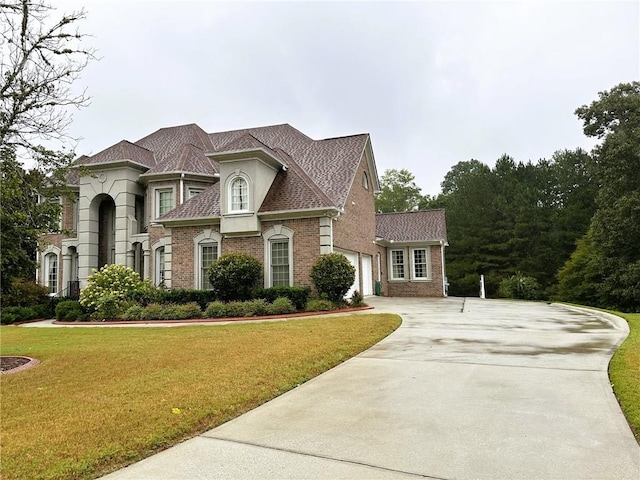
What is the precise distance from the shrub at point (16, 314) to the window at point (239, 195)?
936 cm

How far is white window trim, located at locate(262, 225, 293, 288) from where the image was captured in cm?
1758

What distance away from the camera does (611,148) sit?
2575cm

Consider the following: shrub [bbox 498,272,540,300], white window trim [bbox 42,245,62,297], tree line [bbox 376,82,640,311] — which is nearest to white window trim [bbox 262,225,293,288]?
white window trim [bbox 42,245,62,297]

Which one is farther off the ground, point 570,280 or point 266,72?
point 266,72

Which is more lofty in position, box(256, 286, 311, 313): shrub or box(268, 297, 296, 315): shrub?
box(256, 286, 311, 313): shrub

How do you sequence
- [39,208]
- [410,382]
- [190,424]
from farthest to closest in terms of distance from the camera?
[39,208] < [410,382] < [190,424]

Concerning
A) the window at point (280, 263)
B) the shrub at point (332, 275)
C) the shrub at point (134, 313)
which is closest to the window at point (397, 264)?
the window at point (280, 263)

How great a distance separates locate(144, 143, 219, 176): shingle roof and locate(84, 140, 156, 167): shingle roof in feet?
3.08

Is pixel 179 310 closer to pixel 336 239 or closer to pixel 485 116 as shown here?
pixel 336 239

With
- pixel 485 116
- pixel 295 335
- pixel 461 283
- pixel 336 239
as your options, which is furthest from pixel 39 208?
pixel 461 283

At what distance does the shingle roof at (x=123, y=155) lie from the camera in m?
22.2

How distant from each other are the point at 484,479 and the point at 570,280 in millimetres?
33519

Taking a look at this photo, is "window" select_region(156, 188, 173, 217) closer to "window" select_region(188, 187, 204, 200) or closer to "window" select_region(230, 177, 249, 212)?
"window" select_region(188, 187, 204, 200)

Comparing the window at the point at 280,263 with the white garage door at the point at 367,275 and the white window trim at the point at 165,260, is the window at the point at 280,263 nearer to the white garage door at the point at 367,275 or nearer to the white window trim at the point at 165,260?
the white window trim at the point at 165,260
